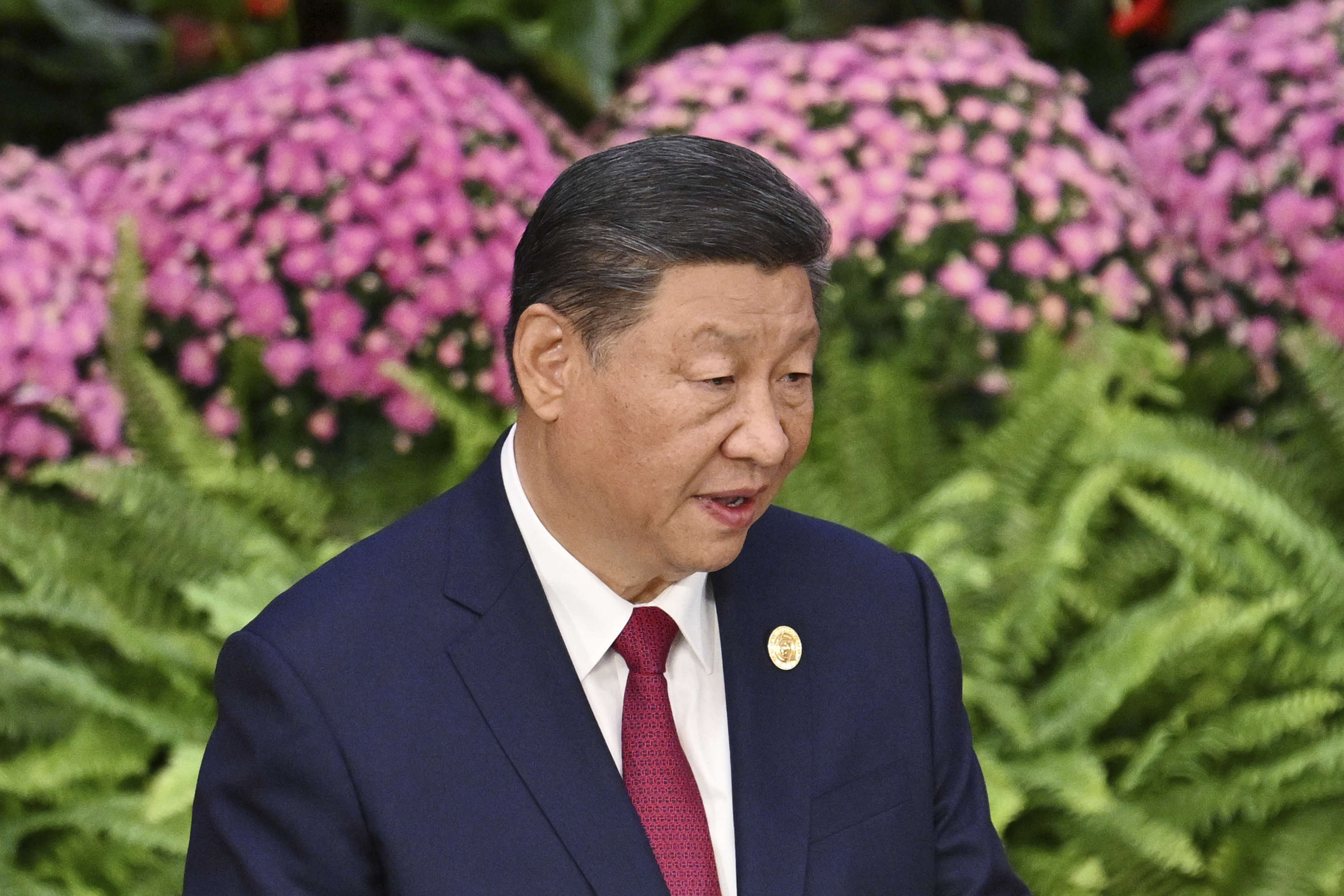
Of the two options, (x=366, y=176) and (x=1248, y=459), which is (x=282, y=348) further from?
(x=1248, y=459)

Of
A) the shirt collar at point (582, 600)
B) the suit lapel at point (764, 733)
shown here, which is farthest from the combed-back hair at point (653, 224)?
the suit lapel at point (764, 733)

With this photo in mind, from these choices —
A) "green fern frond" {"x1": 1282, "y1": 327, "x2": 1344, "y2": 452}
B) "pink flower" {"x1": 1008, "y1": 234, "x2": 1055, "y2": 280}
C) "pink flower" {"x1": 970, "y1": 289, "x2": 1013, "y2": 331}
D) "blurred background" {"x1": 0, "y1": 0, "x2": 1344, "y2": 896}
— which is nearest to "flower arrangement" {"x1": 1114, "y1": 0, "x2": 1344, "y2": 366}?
"blurred background" {"x1": 0, "y1": 0, "x2": 1344, "y2": 896}

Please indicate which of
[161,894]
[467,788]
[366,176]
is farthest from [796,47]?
[467,788]

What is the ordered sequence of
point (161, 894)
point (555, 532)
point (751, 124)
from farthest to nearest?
1. point (751, 124)
2. point (161, 894)
3. point (555, 532)

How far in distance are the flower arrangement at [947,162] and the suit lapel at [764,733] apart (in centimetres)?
191

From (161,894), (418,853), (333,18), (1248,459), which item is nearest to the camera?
(418,853)

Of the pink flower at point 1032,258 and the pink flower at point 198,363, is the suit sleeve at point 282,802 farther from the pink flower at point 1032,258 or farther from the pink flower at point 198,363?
the pink flower at point 1032,258

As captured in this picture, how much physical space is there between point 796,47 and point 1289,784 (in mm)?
A: 2275

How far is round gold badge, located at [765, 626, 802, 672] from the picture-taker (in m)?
1.89

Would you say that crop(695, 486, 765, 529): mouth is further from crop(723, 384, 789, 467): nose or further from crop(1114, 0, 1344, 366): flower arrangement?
crop(1114, 0, 1344, 366): flower arrangement

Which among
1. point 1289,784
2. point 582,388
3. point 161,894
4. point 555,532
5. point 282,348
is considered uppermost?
point 582,388

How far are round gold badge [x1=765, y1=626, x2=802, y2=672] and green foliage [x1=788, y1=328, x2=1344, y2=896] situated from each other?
1131 mm

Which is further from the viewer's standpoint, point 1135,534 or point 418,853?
point 1135,534

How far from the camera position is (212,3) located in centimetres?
467
